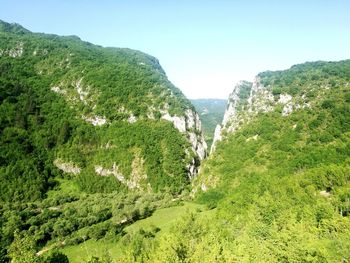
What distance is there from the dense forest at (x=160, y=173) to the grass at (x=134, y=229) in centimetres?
56

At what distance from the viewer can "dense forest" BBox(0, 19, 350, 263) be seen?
185ft

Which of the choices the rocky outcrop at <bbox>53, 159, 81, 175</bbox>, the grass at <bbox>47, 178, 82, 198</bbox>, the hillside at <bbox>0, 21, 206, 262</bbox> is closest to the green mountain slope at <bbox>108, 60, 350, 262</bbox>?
the hillside at <bbox>0, 21, 206, 262</bbox>

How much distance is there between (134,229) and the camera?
99500mm

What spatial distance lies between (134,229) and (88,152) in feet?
214

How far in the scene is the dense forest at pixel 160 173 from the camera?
185ft

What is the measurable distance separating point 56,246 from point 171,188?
2213 inches

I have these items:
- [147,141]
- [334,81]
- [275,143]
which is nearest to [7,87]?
[147,141]

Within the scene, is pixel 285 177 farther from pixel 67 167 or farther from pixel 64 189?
pixel 67 167

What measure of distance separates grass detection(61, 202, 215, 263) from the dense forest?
559 mm

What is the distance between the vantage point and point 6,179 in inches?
4916

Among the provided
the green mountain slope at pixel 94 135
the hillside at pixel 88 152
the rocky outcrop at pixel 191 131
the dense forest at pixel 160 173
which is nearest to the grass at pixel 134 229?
the dense forest at pixel 160 173

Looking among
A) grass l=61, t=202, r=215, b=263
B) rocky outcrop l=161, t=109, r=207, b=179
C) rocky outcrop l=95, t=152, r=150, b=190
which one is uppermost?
rocky outcrop l=161, t=109, r=207, b=179

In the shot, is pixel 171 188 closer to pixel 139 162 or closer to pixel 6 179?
pixel 139 162

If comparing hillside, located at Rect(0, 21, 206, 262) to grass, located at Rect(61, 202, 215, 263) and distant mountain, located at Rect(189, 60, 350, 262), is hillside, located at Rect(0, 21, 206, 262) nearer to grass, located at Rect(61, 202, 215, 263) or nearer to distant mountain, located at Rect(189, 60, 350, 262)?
grass, located at Rect(61, 202, 215, 263)
